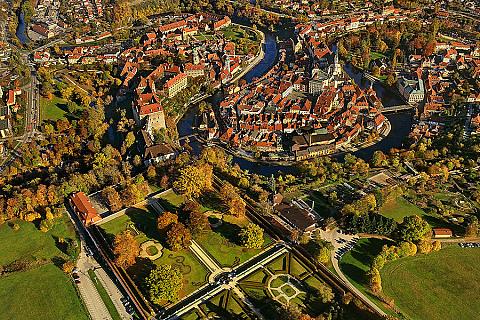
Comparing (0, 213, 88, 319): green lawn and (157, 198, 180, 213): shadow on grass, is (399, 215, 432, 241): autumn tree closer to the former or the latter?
(157, 198, 180, 213): shadow on grass

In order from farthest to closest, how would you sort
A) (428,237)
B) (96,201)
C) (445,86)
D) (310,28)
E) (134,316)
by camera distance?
(310,28) → (445,86) → (96,201) → (428,237) → (134,316)

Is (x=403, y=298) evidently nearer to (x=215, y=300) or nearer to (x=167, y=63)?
(x=215, y=300)

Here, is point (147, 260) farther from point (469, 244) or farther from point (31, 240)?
point (469, 244)

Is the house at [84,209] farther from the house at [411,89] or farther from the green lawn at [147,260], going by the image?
the house at [411,89]

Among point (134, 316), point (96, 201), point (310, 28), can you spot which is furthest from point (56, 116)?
point (310, 28)

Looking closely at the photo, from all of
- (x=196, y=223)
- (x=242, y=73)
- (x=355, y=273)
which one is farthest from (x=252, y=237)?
(x=242, y=73)

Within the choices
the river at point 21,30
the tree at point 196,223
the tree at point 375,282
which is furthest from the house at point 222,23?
the tree at point 375,282
